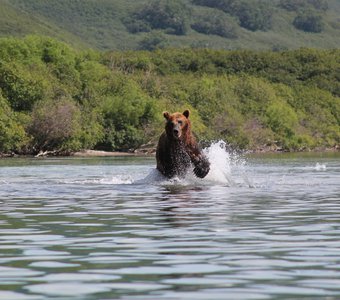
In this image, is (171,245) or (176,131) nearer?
(171,245)

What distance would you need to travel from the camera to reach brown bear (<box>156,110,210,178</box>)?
26.2 m

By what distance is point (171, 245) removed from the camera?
12641 millimetres

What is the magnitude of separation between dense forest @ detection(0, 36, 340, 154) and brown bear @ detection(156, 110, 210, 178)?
2047 inches

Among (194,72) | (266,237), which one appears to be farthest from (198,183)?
(194,72)

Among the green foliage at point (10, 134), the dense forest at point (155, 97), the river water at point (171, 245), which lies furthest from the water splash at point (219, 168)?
the dense forest at point (155, 97)

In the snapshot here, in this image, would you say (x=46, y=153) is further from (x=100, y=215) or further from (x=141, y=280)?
(x=141, y=280)

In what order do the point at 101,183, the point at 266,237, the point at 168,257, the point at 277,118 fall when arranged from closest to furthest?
the point at 168,257, the point at 266,237, the point at 101,183, the point at 277,118

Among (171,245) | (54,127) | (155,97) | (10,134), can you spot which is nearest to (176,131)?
(171,245)

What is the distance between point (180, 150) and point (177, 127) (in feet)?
2.36

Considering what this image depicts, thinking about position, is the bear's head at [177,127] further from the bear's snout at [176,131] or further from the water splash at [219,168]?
the water splash at [219,168]

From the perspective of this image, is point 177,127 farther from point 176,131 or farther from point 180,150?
point 180,150

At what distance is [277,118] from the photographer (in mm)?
139500

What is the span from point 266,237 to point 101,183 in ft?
50.7

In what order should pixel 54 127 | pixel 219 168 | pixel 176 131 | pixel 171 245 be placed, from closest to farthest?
pixel 171 245 → pixel 176 131 → pixel 219 168 → pixel 54 127
